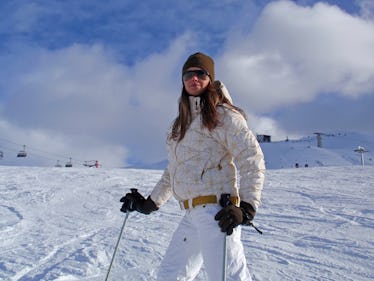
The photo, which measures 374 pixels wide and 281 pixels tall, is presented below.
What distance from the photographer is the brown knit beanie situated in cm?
248

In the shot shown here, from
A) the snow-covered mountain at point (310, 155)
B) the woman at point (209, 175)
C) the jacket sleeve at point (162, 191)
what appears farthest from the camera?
the snow-covered mountain at point (310, 155)

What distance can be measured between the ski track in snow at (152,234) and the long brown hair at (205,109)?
66.4 inches

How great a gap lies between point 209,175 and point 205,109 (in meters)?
0.38

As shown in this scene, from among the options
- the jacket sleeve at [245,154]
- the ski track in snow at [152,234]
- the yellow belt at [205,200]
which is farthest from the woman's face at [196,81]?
the ski track in snow at [152,234]

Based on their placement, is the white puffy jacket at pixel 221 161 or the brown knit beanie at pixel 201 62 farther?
the brown knit beanie at pixel 201 62

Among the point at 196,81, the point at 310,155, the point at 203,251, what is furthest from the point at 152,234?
the point at 310,155

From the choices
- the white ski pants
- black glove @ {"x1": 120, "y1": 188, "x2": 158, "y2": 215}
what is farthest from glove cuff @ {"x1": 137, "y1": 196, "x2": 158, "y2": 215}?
the white ski pants

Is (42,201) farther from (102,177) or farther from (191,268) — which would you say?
(191,268)

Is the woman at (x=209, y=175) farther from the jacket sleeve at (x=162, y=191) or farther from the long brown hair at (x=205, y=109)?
the jacket sleeve at (x=162, y=191)

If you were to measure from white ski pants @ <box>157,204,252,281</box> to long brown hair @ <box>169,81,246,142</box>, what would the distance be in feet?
1.49

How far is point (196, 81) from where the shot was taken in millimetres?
2455

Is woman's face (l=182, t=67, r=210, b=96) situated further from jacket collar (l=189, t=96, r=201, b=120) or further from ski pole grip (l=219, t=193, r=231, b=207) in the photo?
ski pole grip (l=219, t=193, r=231, b=207)

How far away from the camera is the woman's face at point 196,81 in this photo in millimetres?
2453

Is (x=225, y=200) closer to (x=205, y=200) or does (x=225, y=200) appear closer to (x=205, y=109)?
(x=205, y=200)
